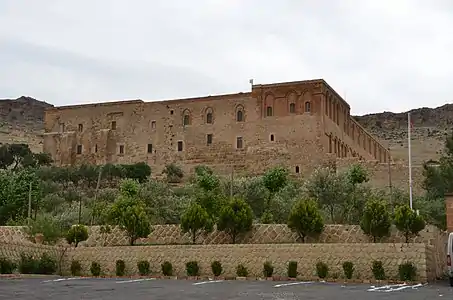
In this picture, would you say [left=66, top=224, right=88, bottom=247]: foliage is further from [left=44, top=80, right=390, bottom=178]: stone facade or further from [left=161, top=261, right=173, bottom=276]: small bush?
[left=44, top=80, right=390, bottom=178]: stone facade

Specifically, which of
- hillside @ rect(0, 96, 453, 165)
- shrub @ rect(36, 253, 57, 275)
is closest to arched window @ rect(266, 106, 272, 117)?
hillside @ rect(0, 96, 453, 165)

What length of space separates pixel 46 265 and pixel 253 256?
227 inches

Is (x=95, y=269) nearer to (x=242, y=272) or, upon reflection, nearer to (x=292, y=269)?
(x=242, y=272)

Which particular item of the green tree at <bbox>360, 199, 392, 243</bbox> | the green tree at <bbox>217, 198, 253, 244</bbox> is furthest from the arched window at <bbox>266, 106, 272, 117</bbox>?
the green tree at <bbox>360, 199, 392, 243</bbox>

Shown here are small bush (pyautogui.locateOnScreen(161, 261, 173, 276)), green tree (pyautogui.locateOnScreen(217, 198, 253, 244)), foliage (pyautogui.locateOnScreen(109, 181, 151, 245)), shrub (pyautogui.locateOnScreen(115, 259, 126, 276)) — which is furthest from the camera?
foliage (pyautogui.locateOnScreen(109, 181, 151, 245))

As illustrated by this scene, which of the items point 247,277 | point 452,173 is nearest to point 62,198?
point 452,173

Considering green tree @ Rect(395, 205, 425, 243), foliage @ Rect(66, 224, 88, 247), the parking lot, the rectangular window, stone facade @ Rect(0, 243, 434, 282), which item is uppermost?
the rectangular window

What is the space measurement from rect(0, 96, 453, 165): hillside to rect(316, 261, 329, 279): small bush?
55.0 meters

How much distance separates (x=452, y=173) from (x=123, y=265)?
17.0 metres

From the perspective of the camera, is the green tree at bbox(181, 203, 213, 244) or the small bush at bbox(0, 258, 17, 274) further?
the green tree at bbox(181, 203, 213, 244)

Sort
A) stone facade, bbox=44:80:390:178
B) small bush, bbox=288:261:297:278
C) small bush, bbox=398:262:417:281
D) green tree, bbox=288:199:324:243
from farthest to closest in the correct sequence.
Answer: stone facade, bbox=44:80:390:178
green tree, bbox=288:199:324:243
small bush, bbox=288:261:297:278
small bush, bbox=398:262:417:281

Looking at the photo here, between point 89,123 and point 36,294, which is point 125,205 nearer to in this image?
point 36,294

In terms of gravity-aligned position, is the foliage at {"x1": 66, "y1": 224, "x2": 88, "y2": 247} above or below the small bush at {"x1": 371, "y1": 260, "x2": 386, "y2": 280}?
above

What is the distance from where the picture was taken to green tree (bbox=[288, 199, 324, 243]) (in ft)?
67.3
